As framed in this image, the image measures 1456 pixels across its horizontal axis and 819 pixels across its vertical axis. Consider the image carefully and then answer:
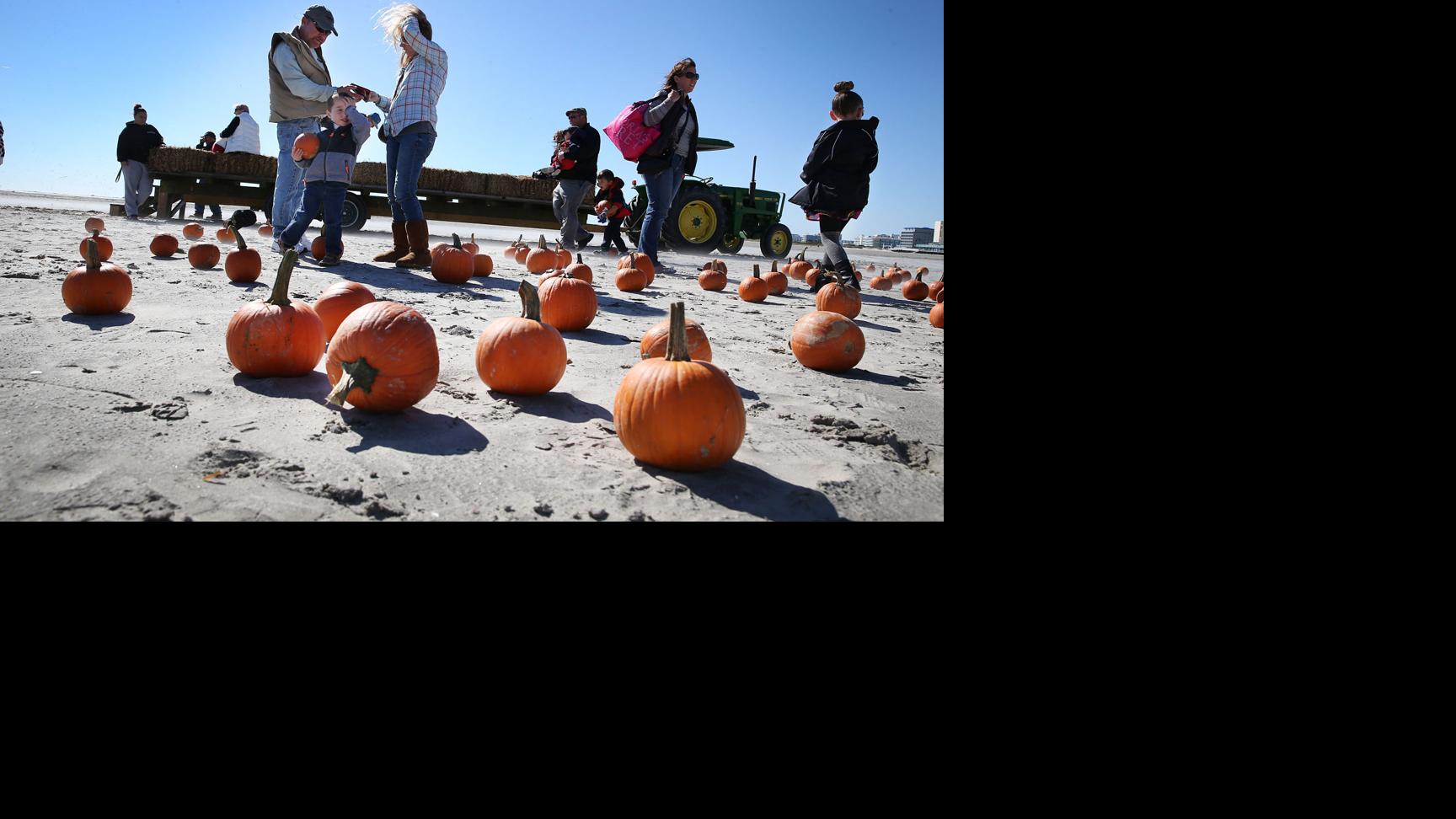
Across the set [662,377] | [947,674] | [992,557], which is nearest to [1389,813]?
[947,674]

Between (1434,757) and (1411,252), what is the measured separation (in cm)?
90

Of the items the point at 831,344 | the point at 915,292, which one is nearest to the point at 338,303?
the point at 831,344

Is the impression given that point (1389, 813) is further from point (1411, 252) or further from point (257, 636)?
point (257, 636)

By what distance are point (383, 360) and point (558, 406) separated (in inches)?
22.7

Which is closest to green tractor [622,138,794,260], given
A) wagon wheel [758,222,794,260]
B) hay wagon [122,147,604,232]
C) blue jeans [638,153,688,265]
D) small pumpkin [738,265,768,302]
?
wagon wheel [758,222,794,260]

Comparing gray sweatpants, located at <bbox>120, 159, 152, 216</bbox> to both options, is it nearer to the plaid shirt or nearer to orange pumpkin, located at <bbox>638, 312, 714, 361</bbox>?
the plaid shirt

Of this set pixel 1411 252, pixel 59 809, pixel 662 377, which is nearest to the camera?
pixel 59 809

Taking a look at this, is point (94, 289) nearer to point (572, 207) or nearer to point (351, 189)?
point (572, 207)

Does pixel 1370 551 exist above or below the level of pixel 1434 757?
above

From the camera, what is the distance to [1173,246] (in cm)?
149

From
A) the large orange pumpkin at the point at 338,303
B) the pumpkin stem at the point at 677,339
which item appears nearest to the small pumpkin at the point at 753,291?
the large orange pumpkin at the point at 338,303

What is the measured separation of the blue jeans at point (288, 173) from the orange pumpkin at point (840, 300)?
4.08 metres

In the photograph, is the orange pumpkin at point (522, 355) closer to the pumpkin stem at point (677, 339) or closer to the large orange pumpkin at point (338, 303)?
the pumpkin stem at point (677, 339)

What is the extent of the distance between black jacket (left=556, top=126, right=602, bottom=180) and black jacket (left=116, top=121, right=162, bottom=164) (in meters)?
6.84
